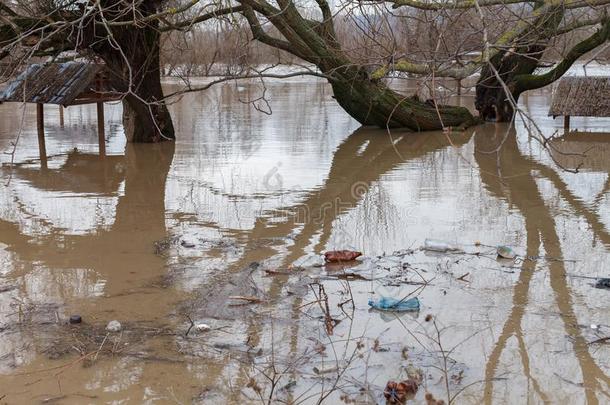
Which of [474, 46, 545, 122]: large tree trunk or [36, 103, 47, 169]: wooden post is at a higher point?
[474, 46, 545, 122]: large tree trunk

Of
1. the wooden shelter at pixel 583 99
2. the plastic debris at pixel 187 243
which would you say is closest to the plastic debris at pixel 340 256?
the plastic debris at pixel 187 243

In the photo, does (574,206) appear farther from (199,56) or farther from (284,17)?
(199,56)

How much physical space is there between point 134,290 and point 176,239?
182cm

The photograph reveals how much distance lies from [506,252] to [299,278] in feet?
6.67

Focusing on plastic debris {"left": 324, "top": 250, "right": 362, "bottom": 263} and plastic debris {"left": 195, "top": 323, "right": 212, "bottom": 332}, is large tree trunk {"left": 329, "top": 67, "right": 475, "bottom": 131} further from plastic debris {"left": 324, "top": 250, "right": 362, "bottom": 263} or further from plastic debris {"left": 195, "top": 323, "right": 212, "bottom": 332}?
plastic debris {"left": 195, "top": 323, "right": 212, "bottom": 332}

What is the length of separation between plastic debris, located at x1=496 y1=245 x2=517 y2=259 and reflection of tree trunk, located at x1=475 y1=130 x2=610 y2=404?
0.23 meters

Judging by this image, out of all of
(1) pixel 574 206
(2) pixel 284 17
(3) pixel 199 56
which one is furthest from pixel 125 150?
(3) pixel 199 56

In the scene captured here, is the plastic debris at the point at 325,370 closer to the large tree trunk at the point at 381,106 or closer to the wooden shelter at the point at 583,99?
the large tree trunk at the point at 381,106

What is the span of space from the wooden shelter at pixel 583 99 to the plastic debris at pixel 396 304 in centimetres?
1244

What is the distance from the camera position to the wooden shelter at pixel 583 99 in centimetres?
1773

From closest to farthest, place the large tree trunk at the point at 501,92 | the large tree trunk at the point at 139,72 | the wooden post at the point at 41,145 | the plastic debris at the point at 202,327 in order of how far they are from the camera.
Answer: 1. the plastic debris at the point at 202,327
2. the wooden post at the point at 41,145
3. the large tree trunk at the point at 139,72
4. the large tree trunk at the point at 501,92

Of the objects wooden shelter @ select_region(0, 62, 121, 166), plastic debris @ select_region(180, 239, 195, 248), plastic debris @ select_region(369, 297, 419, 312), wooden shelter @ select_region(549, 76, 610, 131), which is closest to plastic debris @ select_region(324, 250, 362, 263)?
plastic debris @ select_region(369, 297, 419, 312)

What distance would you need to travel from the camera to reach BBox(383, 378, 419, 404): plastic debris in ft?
15.8

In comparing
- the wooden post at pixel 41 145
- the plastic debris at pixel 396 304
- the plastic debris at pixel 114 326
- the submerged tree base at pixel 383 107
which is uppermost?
the submerged tree base at pixel 383 107
